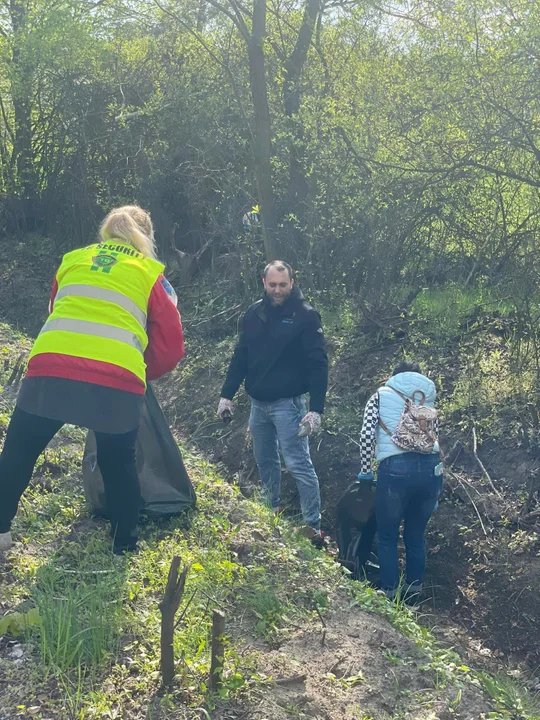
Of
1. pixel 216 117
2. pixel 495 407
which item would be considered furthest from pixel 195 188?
pixel 495 407

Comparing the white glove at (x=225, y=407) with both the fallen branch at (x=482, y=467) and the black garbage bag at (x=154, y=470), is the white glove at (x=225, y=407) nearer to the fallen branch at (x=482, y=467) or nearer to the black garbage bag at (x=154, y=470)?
the black garbage bag at (x=154, y=470)

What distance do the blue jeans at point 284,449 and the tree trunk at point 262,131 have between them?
4.31 meters

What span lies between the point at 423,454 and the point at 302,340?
1.16 meters

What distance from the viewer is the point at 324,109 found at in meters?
8.84

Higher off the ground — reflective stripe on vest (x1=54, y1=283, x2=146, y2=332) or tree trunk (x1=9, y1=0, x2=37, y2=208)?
tree trunk (x1=9, y1=0, x2=37, y2=208)

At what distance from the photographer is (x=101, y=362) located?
12.2 ft

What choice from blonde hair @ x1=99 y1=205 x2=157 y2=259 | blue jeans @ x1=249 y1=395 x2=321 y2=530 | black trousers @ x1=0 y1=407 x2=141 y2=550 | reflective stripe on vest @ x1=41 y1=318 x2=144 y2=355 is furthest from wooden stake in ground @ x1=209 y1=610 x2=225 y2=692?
blue jeans @ x1=249 y1=395 x2=321 y2=530

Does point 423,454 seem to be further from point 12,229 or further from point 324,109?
point 12,229

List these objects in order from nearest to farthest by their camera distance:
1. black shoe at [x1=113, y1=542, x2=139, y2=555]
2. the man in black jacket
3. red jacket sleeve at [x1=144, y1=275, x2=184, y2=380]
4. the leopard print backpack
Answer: red jacket sleeve at [x1=144, y1=275, x2=184, y2=380] → black shoe at [x1=113, y1=542, x2=139, y2=555] → the leopard print backpack → the man in black jacket

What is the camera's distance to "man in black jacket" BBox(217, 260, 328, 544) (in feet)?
17.6

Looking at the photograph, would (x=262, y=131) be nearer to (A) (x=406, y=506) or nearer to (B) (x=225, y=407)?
(B) (x=225, y=407)

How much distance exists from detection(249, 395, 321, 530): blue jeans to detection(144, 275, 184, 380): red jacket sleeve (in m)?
1.52

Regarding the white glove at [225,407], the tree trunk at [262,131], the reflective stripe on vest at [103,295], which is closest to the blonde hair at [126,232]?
the reflective stripe on vest at [103,295]

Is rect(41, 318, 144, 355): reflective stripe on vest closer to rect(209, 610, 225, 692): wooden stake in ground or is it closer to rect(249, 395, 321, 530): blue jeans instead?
rect(209, 610, 225, 692): wooden stake in ground
